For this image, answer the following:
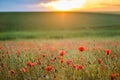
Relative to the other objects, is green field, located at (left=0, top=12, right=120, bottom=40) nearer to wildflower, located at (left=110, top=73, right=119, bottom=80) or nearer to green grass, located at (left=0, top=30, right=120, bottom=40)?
green grass, located at (left=0, top=30, right=120, bottom=40)

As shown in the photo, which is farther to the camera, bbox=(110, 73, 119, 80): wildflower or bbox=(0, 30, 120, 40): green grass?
bbox=(0, 30, 120, 40): green grass

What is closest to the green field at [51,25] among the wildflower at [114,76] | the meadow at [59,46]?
the meadow at [59,46]

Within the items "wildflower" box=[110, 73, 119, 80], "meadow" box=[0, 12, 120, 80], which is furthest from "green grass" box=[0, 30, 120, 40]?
"wildflower" box=[110, 73, 119, 80]

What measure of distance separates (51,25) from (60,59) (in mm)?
366

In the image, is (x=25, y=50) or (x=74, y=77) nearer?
(x=74, y=77)

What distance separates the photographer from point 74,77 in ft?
6.30

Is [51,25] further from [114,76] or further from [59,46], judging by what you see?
[114,76]

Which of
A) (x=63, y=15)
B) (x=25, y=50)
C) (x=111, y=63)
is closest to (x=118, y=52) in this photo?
(x=111, y=63)

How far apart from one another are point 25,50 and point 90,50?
1.93 feet

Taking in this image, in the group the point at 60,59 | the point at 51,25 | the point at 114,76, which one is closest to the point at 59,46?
the point at 60,59

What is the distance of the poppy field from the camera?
1.94 metres

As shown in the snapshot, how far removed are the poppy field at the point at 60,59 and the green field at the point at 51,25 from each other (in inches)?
2.6

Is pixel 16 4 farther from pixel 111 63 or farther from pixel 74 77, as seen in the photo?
pixel 111 63

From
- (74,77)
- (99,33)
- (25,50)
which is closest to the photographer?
(74,77)
